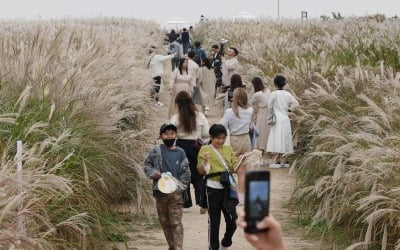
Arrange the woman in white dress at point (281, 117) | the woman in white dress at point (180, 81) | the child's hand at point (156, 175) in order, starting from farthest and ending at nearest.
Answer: the woman in white dress at point (180, 81), the woman in white dress at point (281, 117), the child's hand at point (156, 175)

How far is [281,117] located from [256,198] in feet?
34.2

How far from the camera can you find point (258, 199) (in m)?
2.72

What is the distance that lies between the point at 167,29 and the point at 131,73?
50.0 metres

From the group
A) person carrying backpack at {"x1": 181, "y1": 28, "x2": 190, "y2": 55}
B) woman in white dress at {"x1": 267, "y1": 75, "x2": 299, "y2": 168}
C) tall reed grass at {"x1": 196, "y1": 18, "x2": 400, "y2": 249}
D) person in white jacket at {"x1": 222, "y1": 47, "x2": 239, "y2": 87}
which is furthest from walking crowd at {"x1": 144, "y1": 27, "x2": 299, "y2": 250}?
person carrying backpack at {"x1": 181, "y1": 28, "x2": 190, "y2": 55}

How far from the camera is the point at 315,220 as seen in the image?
8.17 m

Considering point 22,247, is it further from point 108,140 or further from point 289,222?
point 289,222

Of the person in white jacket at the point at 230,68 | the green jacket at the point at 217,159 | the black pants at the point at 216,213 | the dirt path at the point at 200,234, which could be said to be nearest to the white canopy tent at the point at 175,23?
the person in white jacket at the point at 230,68

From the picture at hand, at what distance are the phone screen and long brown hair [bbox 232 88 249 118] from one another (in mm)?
7831

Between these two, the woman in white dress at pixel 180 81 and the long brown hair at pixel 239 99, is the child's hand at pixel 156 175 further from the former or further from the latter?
the woman in white dress at pixel 180 81

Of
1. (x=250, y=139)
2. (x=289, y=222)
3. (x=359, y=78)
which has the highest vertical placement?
(x=359, y=78)

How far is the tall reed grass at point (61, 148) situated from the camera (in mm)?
5512

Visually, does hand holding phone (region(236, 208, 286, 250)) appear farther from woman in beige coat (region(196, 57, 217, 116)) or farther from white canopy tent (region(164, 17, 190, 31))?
white canopy tent (region(164, 17, 190, 31))

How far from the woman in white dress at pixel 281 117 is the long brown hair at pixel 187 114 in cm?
348

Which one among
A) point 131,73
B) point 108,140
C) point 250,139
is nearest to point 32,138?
point 108,140
